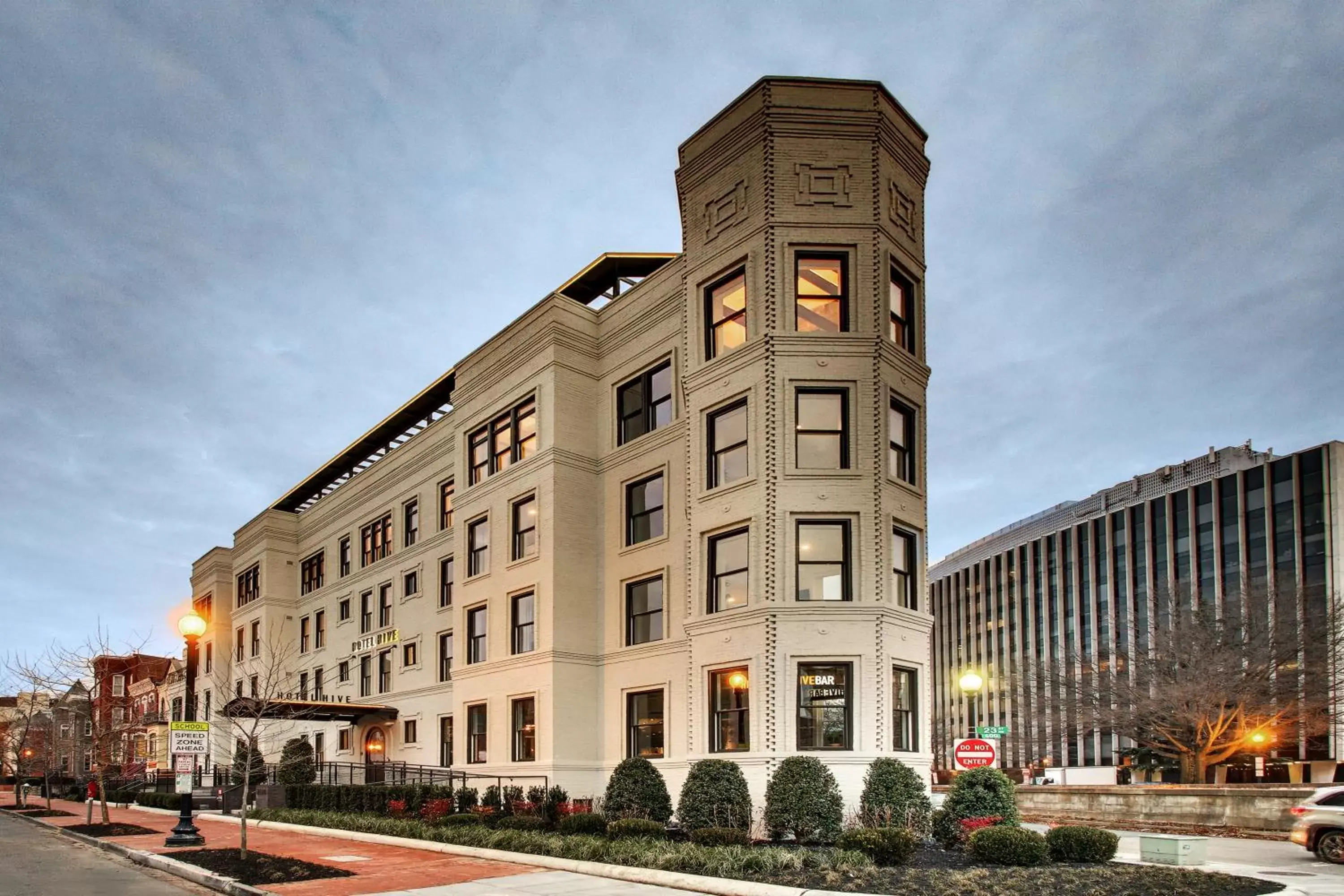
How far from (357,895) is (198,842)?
12.0 metres

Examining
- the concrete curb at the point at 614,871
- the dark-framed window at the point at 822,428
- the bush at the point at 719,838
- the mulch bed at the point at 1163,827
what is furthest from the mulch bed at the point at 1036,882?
the dark-framed window at the point at 822,428

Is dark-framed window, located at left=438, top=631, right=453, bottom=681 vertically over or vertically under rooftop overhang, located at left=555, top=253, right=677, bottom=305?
under

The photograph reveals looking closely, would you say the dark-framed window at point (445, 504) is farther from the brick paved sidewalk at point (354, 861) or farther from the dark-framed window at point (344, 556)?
the brick paved sidewalk at point (354, 861)

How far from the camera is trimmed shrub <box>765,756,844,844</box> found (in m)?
21.8

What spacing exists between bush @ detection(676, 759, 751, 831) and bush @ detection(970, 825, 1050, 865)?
581cm

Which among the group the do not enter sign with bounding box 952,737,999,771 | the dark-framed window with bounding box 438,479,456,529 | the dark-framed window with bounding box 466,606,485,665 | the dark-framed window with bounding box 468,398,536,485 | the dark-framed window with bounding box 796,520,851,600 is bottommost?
the do not enter sign with bounding box 952,737,999,771

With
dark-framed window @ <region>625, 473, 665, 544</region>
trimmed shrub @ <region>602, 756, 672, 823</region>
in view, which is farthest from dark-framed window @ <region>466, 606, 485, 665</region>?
trimmed shrub @ <region>602, 756, 672, 823</region>

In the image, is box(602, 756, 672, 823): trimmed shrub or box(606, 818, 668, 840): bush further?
box(602, 756, 672, 823): trimmed shrub

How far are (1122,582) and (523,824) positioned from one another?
102385 millimetres

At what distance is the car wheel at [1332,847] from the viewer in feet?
70.1

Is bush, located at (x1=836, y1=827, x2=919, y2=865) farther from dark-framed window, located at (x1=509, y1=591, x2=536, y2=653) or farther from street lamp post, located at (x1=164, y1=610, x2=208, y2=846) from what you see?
street lamp post, located at (x1=164, y1=610, x2=208, y2=846)

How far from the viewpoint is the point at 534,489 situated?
31844 mm

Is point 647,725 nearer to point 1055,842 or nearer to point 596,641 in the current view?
point 596,641

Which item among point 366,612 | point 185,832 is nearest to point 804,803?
point 185,832
